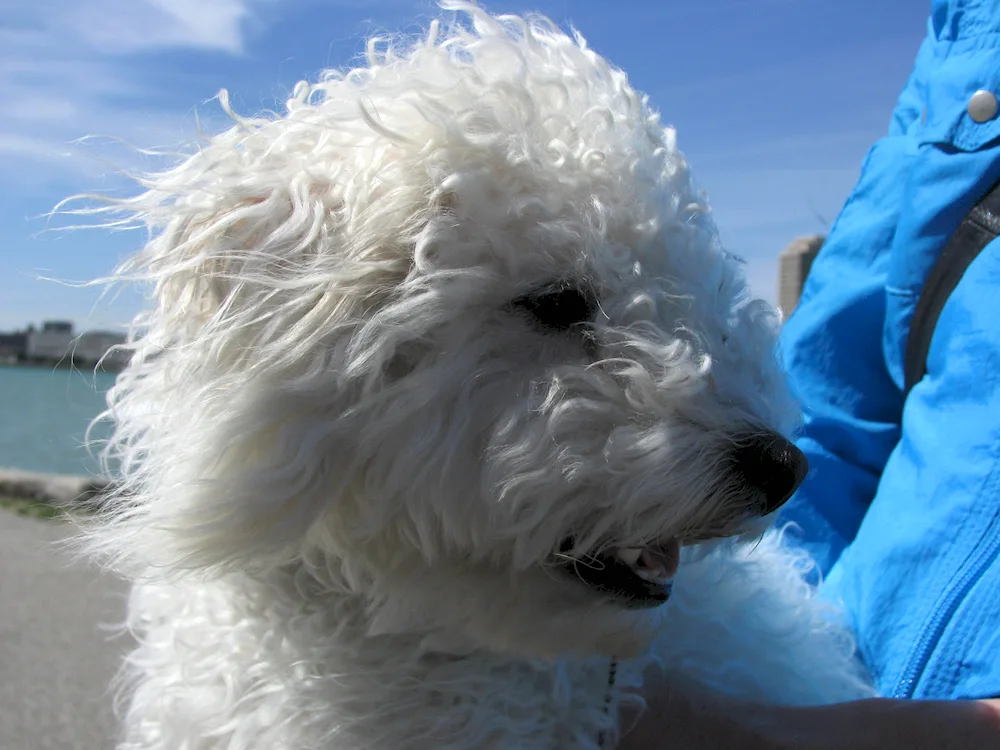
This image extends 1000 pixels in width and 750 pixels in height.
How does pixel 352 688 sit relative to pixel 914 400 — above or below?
below

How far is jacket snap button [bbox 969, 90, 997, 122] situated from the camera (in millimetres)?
1680

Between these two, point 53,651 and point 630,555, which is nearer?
point 630,555

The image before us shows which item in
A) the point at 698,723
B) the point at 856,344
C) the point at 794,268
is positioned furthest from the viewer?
the point at 794,268

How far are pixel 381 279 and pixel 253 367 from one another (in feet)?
0.80

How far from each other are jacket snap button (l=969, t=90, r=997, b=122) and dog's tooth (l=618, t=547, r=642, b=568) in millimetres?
1166

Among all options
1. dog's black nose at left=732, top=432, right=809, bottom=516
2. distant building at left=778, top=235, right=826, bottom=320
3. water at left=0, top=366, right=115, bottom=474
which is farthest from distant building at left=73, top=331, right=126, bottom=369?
distant building at left=778, top=235, right=826, bottom=320

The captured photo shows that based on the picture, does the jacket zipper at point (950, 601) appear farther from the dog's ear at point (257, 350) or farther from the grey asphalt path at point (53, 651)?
the grey asphalt path at point (53, 651)

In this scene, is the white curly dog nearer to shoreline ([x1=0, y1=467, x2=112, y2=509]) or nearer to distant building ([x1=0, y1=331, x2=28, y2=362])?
shoreline ([x1=0, y1=467, x2=112, y2=509])

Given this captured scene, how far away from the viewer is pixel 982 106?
169 cm

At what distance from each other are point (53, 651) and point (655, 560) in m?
3.04

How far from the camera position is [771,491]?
49.3 inches

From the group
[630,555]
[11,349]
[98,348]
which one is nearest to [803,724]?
[630,555]

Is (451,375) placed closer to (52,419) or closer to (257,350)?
(257,350)

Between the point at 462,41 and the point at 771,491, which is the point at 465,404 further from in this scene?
the point at 462,41
